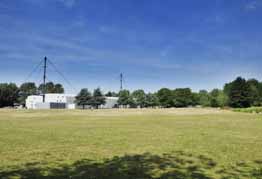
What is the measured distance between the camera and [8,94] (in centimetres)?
10981

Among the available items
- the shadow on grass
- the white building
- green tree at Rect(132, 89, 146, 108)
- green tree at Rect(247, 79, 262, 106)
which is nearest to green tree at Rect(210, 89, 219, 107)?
green tree at Rect(247, 79, 262, 106)

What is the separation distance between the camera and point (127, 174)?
636cm

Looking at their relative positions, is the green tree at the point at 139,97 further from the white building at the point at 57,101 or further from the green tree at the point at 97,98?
the green tree at the point at 97,98

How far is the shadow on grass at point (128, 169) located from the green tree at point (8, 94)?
110 metres

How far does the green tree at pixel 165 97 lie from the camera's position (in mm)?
114188

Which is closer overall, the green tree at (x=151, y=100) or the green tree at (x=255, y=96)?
the green tree at (x=255, y=96)

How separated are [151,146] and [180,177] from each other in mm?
4824

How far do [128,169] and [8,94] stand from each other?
11483 cm

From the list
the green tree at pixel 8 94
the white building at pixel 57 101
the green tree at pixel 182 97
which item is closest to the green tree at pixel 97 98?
the white building at pixel 57 101

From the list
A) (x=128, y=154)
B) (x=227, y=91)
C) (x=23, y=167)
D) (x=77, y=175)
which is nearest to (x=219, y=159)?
(x=128, y=154)

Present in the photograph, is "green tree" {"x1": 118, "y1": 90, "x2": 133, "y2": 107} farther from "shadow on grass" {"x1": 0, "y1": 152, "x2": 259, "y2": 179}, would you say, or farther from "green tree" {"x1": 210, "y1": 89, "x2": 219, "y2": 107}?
"shadow on grass" {"x1": 0, "y1": 152, "x2": 259, "y2": 179}

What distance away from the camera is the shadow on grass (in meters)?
6.18

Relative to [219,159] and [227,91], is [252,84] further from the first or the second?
[219,159]

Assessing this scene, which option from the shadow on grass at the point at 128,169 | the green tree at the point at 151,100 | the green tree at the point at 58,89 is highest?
the green tree at the point at 58,89
